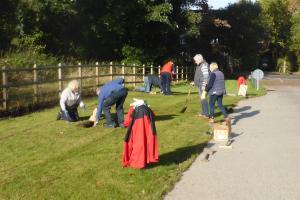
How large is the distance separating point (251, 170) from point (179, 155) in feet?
5.20

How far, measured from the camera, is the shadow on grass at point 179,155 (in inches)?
366

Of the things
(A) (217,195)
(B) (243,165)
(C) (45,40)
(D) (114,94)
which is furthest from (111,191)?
(C) (45,40)

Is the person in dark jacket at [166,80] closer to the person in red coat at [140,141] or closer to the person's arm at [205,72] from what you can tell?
the person's arm at [205,72]

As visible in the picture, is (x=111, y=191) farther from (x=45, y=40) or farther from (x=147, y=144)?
(x=45, y=40)

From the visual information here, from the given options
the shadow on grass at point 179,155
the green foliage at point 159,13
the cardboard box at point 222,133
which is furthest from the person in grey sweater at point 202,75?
the green foliage at point 159,13

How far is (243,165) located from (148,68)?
27213 mm

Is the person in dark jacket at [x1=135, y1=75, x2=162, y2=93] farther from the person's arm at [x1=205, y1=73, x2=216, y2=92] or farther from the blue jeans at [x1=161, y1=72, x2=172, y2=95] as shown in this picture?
the person's arm at [x1=205, y1=73, x2=216, y2=92]

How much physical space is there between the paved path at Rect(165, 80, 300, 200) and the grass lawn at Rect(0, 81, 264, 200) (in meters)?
0.33

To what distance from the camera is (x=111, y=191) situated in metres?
7.20

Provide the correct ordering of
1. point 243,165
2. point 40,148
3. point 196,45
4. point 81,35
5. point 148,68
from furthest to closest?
point 196,45
point 81,35
point 148,68
point 40,148
point 243,165

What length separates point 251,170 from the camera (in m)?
8.83

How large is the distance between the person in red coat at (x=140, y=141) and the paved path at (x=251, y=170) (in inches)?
25.3

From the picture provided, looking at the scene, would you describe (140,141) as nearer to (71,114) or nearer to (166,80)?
(71,114)

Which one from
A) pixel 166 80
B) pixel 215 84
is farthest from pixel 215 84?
pixel 166 80
